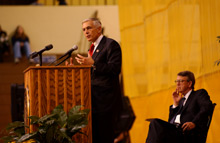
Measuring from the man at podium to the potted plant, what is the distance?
192mm

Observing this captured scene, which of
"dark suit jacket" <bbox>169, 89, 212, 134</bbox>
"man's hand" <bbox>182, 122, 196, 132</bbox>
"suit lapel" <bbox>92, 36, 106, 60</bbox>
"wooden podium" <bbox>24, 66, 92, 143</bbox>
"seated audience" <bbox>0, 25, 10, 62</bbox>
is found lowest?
"man's hand" <bbox>182, 122, 196, 132</bbox>

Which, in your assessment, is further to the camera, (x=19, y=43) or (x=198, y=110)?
(x=19, y=43)

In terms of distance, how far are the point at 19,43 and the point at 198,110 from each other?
767 centimetres

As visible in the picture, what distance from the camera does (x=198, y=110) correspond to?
11.9 feet

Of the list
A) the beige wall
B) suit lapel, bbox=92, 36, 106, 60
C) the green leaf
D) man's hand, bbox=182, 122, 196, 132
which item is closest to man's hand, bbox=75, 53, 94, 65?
suit lapel, bbox=92, 36, 106, 60

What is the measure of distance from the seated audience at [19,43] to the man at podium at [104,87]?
7191 millimetres

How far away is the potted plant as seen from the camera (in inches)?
129

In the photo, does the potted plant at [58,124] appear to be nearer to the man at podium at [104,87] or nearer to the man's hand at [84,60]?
the man at podium at [104,87]

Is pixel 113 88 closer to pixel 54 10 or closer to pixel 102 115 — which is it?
pixel 102 115

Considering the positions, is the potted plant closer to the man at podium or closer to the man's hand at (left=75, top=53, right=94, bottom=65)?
the man at podium

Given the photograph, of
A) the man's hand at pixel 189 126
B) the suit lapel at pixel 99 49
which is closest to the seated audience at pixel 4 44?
the suit lapel at pixel 99 49

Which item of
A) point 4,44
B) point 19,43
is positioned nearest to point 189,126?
point 19,43

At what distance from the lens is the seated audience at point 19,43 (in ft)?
34.3

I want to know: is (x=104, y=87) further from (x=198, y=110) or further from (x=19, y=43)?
A: (x=19, y=43)
